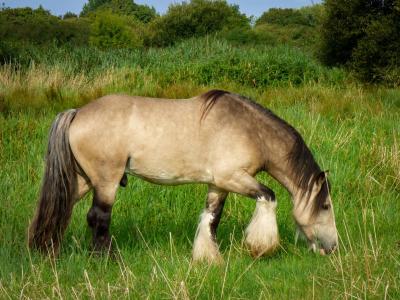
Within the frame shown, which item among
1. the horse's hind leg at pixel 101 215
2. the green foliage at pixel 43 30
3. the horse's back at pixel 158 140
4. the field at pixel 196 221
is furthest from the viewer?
the green foliage at pixel 43 30

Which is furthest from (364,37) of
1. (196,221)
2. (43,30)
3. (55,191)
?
(43,30)

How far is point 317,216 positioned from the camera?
201 inches

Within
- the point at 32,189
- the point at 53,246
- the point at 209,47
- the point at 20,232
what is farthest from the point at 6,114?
the point at 209,47

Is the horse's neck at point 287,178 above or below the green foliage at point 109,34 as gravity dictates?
below

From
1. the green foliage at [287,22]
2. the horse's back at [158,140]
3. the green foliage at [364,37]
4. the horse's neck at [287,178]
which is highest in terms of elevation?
the green foliage at [287,22]

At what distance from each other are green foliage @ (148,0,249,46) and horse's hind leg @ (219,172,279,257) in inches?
1113

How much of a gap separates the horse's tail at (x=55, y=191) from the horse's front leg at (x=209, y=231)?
1.15 metres

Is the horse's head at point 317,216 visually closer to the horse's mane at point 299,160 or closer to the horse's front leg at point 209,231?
the horse's mane at point 299,160

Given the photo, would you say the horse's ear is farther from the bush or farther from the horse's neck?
the bush

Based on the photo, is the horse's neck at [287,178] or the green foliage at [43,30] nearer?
the horse's neck at [287,178]

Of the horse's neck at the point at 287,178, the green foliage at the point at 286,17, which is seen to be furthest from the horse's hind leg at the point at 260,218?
the green foliage at the point at 286,17

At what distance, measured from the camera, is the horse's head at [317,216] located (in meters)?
5.04

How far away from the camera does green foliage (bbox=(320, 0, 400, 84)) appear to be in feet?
51.6

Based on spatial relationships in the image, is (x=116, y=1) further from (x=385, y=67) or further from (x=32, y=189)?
(x=32, y=189)
